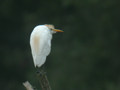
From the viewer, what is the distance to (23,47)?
12320 millimetres

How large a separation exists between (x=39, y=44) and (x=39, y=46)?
2cm

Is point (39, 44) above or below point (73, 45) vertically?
above

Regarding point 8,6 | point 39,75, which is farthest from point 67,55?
point 39,75

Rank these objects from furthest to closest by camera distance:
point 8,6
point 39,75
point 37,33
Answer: point 8,6, point 37,33, point 39,75

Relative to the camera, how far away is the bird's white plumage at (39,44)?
5770mm

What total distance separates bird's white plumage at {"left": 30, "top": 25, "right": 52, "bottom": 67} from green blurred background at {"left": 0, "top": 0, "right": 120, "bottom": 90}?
Answer: 4.65 m

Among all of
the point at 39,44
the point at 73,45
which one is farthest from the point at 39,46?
the point at 73,45

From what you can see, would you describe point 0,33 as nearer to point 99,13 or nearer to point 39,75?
point 99,13

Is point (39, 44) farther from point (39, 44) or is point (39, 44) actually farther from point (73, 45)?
point (73, 45)

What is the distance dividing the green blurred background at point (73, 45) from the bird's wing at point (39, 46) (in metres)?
4.66

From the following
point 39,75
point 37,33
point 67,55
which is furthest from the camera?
point 67,55

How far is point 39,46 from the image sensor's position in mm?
5863

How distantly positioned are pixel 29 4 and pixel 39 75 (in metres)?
7.68

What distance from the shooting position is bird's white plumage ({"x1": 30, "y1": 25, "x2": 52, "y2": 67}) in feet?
18.9
